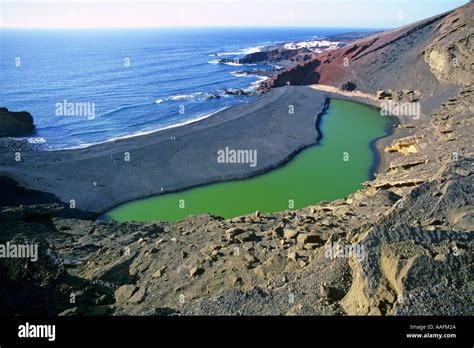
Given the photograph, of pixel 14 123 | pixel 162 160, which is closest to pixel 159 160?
pixel 162 160

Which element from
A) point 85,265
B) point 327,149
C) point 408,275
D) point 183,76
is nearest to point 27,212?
point 85,265

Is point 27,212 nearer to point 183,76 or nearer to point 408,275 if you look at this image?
point 408,275

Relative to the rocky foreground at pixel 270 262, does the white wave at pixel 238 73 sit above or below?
above

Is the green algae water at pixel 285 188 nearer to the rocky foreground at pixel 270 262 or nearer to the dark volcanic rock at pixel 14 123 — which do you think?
the rocky foreground at pixel 270 262

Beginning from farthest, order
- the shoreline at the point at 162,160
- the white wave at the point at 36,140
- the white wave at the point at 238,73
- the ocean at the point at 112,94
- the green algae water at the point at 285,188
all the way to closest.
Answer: the white wave at the point at 238,73, the ocean at the point at 112,94, the white wave at the point at 36,140, the shoreline at the point at 162,160, the green algae water at the point at 285,188

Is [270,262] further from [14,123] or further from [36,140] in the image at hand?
[14,123]

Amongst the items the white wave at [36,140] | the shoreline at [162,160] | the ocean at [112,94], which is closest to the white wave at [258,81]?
the ocean at [112,94]

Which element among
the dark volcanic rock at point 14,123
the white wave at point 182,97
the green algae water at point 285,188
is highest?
the white wave at point 182,97
